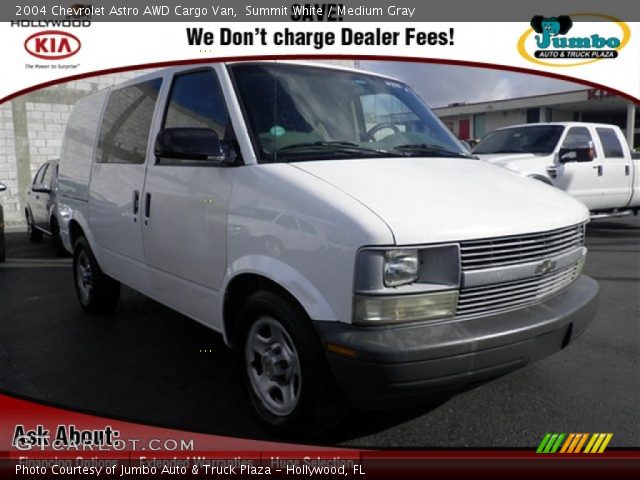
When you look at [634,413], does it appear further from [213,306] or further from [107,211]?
[107,211]

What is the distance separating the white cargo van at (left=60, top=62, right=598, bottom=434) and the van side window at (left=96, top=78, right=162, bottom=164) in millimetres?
38

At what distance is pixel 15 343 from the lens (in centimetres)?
445

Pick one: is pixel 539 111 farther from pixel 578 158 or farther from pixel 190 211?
pixel 190 211

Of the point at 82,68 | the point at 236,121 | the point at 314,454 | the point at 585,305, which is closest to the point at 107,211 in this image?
the point at 82,68

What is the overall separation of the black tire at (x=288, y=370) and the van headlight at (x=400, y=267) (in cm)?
46

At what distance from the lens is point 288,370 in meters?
2.73

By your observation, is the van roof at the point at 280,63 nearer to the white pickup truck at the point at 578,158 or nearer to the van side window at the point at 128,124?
the van side window at the point at 128,124

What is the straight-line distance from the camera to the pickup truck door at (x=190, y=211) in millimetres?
3082

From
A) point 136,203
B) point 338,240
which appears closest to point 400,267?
point 338,240

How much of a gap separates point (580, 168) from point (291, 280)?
7903 millimetres

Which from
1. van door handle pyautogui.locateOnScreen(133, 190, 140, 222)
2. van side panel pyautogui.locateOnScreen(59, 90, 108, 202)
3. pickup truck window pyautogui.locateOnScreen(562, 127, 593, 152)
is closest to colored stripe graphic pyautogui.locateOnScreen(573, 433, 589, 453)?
van door handle pyautogui.locateOnScreen(133, 190, 140, 222)

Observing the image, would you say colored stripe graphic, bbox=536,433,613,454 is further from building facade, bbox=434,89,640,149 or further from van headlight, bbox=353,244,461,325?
building facade, bbox=434,89,640,149

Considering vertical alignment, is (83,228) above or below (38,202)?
above

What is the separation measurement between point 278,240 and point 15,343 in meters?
3.09
